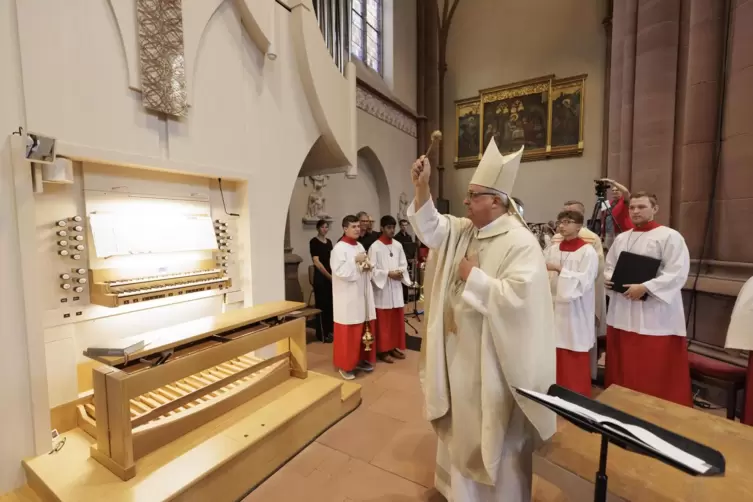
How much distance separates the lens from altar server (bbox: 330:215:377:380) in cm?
428

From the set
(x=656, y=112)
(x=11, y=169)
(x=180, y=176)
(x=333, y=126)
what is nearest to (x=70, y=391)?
(x=11, y=169)

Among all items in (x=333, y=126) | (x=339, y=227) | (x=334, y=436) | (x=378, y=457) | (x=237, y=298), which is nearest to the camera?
(x=378, y=457)

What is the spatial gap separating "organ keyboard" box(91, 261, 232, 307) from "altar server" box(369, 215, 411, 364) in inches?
83.8

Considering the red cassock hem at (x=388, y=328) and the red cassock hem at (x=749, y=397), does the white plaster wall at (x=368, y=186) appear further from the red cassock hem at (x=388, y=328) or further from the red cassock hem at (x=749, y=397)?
the red cassock hem at (x=749, y=397)

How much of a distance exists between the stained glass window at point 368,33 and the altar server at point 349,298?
250 inches

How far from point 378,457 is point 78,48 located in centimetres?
354

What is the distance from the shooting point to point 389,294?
16.0 feet

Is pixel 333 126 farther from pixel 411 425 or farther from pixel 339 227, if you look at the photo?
pixel 339 227

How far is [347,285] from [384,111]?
6685 mm

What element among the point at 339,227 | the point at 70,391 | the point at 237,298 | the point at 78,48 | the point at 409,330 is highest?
the point at 78,48

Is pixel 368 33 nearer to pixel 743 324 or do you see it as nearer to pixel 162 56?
pixel 162 56

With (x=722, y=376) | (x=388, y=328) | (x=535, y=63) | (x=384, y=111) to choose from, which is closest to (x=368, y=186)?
(x=384, y=111)

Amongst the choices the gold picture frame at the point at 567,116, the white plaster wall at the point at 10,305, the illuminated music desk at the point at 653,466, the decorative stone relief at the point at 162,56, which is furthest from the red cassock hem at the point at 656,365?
the gold picture frame at the point at 567,116

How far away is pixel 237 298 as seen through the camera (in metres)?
3.67
